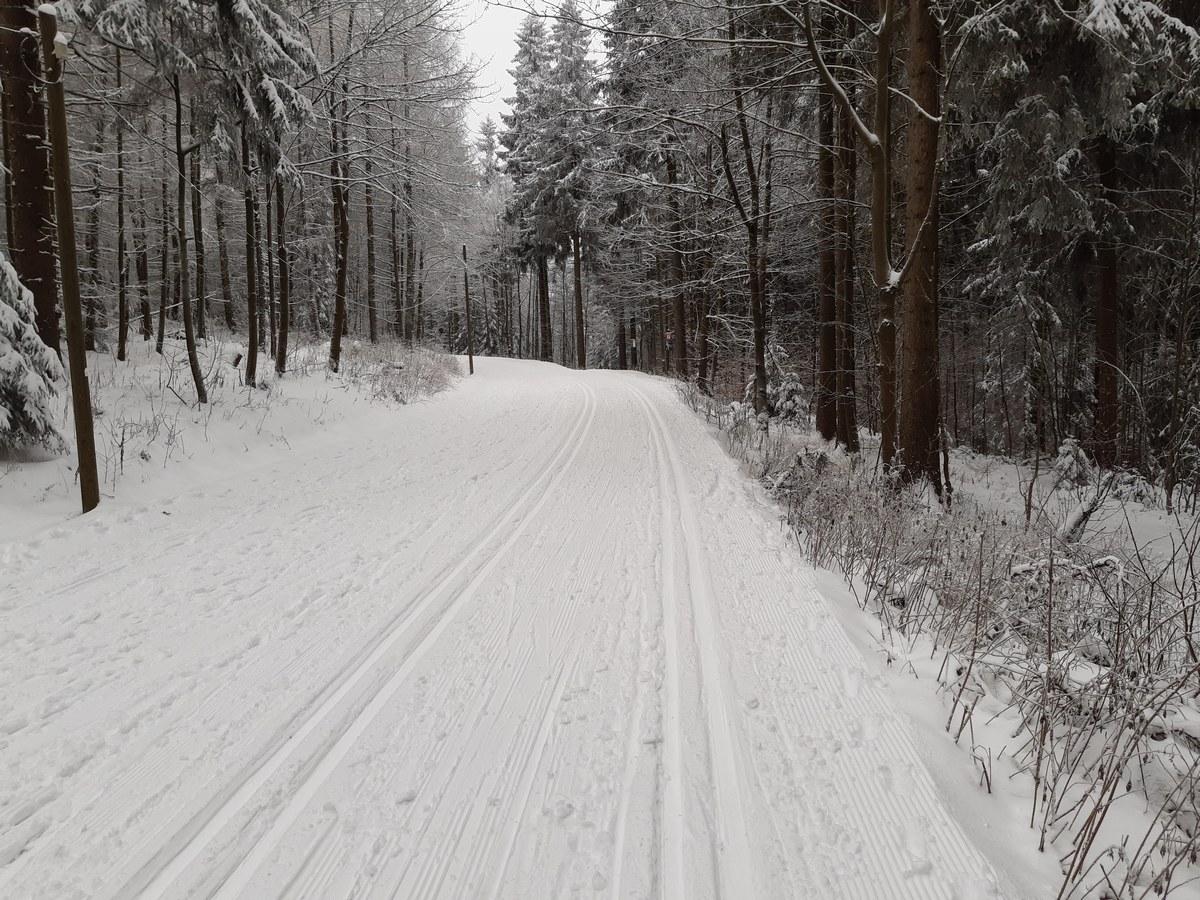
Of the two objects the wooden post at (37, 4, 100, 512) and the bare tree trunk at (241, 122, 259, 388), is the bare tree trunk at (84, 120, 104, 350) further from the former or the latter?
the wooden post at (37, 4, 100, 512)

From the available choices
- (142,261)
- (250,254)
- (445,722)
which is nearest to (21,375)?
(250,254)

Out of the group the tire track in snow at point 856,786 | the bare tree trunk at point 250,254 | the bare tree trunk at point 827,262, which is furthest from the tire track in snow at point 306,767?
the bare tree trunk at point 827,262

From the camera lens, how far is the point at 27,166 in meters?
7.00

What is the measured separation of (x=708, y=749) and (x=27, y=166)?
9906mm

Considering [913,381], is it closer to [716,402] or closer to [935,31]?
[935,31]

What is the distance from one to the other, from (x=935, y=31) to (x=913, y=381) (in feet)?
12.7

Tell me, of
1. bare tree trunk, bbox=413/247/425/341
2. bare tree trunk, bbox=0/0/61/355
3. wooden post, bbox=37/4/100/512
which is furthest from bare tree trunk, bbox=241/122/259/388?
bare tree trunk, bbox=413/247/425/341

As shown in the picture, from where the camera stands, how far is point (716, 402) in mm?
14141

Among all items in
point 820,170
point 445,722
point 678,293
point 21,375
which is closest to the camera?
point 445,722

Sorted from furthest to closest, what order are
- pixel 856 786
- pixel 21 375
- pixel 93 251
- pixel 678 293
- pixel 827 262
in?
pixel 678 293 → pixel 93 251 → pixel 827 262 → pixel 21 375 → pixel 856 786

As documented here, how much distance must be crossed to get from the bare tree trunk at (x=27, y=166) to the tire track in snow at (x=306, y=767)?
653cm

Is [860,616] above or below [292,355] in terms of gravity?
below

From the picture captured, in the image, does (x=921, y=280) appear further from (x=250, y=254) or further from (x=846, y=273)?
(x=250, y=254)

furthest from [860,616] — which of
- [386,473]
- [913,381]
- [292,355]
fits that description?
[292,355]
